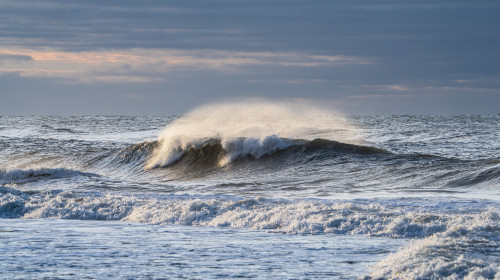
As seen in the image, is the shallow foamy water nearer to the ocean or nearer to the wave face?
the ocean

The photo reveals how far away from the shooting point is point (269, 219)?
8.66 metres

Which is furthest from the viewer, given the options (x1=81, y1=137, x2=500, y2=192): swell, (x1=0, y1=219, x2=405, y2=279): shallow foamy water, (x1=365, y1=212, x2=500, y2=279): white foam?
(x1=81, y1=137, x2=500, y2=192): swell

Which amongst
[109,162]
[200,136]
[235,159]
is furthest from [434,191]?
[109,162]

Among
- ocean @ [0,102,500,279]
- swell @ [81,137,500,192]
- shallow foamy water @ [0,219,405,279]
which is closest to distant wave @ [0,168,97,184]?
ocean @ [0,102,500,279]

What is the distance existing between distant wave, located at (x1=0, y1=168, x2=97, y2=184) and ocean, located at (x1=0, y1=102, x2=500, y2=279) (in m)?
0.06

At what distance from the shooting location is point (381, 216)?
27.0 feet

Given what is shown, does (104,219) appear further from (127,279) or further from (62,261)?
(127,279)

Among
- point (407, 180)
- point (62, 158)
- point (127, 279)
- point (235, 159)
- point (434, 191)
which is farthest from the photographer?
point (62, 158)

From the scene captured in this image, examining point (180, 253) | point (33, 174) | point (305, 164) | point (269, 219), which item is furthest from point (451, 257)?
point (33, 174)

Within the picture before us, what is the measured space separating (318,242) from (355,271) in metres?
1.59

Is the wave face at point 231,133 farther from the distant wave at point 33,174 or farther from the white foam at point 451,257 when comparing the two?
the white foam at point 451,257

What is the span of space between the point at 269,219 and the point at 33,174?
1238cm

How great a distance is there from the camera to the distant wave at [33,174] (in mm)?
18034

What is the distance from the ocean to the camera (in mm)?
5684
